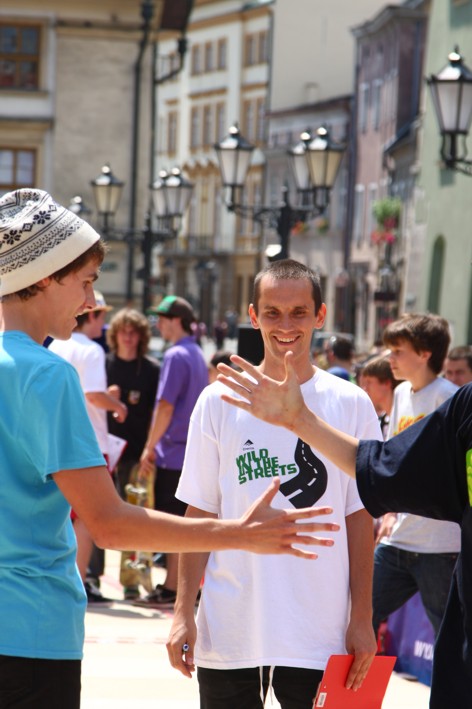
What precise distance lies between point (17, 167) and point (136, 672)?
84.3 ft

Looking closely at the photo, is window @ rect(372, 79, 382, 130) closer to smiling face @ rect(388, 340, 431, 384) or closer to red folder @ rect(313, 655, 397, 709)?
smiling face @ rect(388, 340, 431, 384)

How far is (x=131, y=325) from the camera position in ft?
33.5

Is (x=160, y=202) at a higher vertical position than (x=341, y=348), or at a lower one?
higher

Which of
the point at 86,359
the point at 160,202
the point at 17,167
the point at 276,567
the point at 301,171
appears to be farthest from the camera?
the point at 17,167

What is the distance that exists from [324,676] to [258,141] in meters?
71.9

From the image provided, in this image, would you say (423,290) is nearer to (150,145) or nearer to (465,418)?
(150,145)

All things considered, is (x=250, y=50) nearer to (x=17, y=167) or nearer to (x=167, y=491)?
(x=17, y=167)

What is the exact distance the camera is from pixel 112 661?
768 centimetres

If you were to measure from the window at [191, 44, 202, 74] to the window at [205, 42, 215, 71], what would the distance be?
55 cm

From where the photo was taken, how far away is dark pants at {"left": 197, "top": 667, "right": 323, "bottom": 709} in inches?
155

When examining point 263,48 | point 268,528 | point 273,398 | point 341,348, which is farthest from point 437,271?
point 263,48

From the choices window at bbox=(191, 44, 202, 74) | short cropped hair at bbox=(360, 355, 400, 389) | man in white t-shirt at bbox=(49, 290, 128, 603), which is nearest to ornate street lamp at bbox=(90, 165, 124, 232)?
man in white t-shirt at bbox=(49, 290, 128, 603)

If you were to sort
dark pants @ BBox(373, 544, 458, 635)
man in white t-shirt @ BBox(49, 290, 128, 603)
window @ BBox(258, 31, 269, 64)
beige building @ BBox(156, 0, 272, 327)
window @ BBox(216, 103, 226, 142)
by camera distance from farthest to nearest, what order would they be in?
window @ BBox(216, 103, 226, 142) < beige building @ BBox(156, 0, 272, 327) < window @ BBox(258, 31, 269, 64) < man in white t-shirt @ BBox(49, 290, 128, 603) < dark pants @ BBox(373, 544, 458, 635)

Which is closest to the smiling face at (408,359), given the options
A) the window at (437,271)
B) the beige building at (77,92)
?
the window at (437,271)
